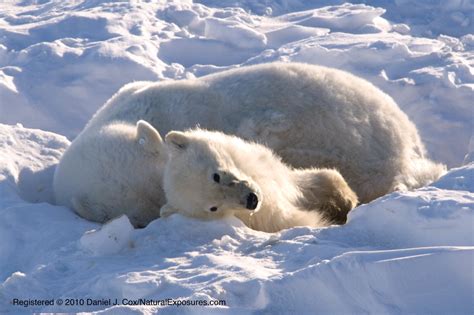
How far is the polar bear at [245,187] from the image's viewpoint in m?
3.78

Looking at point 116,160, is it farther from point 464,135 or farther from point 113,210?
point 464,135

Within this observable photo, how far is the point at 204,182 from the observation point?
3.80 meters

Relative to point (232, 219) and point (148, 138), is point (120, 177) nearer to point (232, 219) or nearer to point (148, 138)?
point (148, 138)

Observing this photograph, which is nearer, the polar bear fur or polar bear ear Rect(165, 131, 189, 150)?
polar bear ear Rect(165, 131, 189, 150)

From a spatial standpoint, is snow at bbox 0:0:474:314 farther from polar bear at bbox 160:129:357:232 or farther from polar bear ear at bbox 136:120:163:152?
polar bear ear at bbox 136:120:163:152

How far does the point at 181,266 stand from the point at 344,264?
0.78 meters

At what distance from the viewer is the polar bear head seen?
376cm

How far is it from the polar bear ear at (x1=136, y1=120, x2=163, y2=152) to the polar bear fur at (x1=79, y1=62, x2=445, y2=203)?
583mm

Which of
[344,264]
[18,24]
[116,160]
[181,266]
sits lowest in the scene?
[18,24]

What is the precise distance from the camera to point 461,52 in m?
8.35

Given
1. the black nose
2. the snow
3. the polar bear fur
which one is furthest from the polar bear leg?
the snow

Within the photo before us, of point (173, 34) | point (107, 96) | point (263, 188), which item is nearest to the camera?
point (263, 188)

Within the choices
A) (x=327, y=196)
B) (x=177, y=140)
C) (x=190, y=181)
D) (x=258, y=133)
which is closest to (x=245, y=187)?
(x=190, y=181)

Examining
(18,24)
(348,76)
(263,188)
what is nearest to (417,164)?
(348,76)
